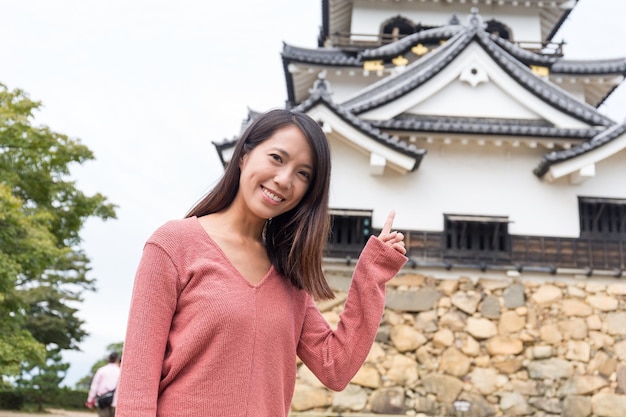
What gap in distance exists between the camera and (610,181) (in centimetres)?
895

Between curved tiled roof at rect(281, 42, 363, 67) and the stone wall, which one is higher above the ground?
curved tiled roof at rect(281, 42, 363, 67)

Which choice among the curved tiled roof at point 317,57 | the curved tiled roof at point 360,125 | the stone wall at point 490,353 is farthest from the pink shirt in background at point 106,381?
the curved tiled roof at point 317,57

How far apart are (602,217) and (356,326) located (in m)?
8.45

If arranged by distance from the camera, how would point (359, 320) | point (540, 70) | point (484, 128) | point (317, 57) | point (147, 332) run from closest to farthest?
point (147, 332), point (359, 320), point (484, 128), point (540, 70), point (317, 57)

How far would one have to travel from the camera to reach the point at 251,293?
1.48m

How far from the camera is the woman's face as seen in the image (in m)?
1.57

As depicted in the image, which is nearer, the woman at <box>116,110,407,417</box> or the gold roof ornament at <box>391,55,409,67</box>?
the woman at <box>116,110,407,417</box>

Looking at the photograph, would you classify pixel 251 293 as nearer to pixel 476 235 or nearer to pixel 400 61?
pixel 476 235

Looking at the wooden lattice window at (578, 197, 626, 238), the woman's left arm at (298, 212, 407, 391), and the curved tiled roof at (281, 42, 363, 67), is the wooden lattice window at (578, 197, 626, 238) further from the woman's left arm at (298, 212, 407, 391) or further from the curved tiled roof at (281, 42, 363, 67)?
the woman's left arm at (298, 212, 407, 391)

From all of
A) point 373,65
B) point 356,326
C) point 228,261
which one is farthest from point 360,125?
point 228,261

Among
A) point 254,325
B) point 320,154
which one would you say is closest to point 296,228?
point 320,154

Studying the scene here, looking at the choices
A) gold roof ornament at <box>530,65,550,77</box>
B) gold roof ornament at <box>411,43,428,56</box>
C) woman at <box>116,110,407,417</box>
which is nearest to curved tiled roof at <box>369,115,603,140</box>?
gold roof ornament at <box>530,65,550,77</box>

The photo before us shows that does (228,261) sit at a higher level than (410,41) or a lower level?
lower

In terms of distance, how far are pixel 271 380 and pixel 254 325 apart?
0.15 metres
